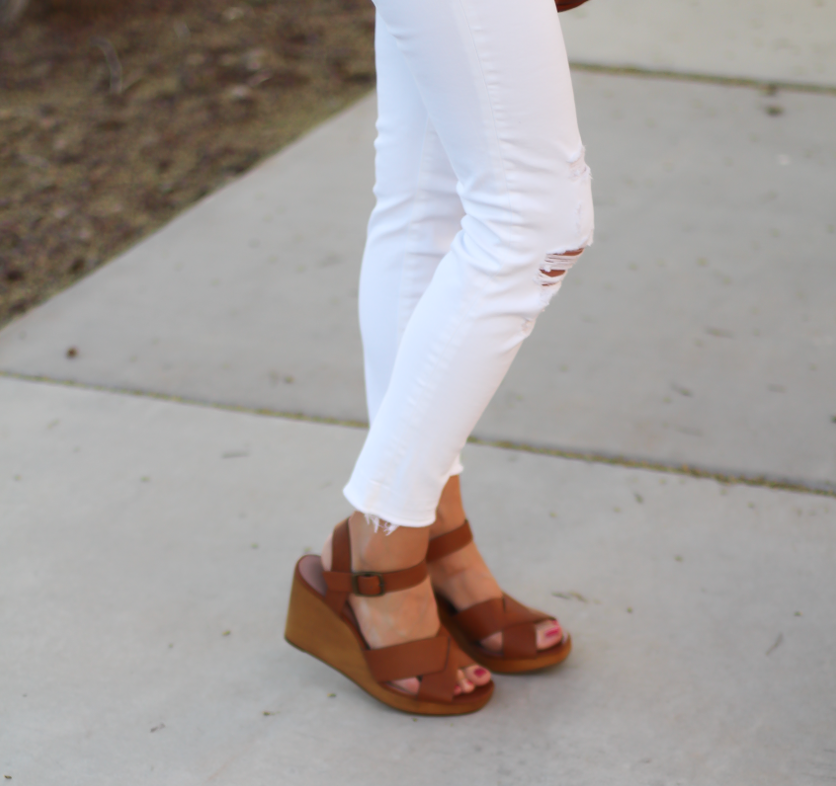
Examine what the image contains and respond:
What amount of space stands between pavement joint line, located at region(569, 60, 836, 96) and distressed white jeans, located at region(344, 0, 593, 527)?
2.67 meters

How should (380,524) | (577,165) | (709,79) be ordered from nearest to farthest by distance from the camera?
(577,165) → (380,524) → (709,79)

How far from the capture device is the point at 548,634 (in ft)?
4.37

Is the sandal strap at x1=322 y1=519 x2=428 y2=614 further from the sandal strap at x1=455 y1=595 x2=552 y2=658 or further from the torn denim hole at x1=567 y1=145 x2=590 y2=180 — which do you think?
the torn denim hole at x1=567 y1=145 x2=590 y2=180

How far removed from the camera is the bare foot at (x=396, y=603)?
121 centimetres

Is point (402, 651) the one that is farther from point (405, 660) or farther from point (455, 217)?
point (455, 217)

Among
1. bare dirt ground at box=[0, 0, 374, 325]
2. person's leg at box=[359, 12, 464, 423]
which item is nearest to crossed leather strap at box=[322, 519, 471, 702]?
person's leg at box=[359, 12, 464, 423]

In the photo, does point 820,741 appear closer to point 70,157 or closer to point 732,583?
point 732,583

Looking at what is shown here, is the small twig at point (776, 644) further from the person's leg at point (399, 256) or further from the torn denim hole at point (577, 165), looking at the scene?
the torn denim hole at point (577, 165)

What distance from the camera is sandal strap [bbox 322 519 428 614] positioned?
1236 mm

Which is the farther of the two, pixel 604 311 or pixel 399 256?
pixel 604 311

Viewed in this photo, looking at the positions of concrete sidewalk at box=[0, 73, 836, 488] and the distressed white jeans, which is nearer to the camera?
the distressed white jeans

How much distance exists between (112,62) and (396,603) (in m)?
3.41

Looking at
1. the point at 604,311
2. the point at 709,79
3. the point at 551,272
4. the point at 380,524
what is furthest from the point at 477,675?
the point at 709,79

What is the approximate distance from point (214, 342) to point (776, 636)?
1390 millimetres
